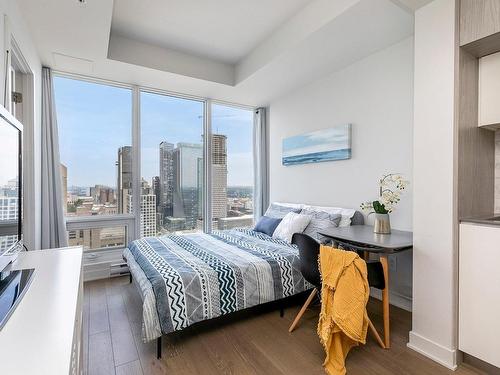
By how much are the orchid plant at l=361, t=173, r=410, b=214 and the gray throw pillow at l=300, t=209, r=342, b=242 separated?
14.0 inches

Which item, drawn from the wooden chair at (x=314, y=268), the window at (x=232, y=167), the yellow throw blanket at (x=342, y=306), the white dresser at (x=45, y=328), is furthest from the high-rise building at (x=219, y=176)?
the white dresser at (x=45, y=328)

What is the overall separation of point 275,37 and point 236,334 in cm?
285

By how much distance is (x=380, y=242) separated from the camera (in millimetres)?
2082

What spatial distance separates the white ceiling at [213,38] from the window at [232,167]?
0.76 m

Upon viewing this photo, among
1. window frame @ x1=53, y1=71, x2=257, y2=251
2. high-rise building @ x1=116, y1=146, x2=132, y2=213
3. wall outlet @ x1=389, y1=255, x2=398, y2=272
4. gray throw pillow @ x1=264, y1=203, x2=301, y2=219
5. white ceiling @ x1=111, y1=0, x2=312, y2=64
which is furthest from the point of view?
high-rise building @ x1=116, y1=146, x2=132, y2=213

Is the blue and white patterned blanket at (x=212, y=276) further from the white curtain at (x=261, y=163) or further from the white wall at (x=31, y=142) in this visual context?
the white curtain at (x=261, y=163)

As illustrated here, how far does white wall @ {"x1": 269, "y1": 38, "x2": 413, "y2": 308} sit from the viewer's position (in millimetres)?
2629

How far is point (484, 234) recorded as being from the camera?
5.54 ft

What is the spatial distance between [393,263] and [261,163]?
8.47 ft

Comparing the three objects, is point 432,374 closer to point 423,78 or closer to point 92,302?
point 423,78

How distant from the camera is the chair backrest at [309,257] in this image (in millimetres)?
2045

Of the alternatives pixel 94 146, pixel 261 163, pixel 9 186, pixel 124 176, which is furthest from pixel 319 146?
pixel 9 186

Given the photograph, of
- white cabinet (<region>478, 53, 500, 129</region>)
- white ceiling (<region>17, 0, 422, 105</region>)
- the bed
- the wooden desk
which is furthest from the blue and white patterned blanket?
white ceiling (<region>17, 0, 422, 105</region>)

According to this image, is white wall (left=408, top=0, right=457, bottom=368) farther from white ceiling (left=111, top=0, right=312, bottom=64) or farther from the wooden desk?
white ceiling (left=111, top=0, right=312, bottom=64)
